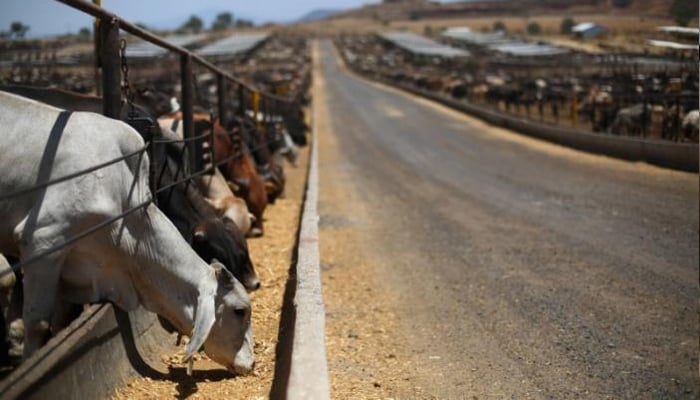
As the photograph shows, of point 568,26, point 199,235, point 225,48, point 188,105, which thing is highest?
point 568,26

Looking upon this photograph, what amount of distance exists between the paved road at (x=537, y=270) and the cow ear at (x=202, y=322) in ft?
3.81

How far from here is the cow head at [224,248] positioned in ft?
22.9

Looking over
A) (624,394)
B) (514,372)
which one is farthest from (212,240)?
(624,394)

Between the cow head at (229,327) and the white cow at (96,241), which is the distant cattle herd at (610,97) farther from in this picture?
the white cow at (96,241)

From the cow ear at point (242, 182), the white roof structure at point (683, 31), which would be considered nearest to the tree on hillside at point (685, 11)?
the white roof structure at point (683, 31)

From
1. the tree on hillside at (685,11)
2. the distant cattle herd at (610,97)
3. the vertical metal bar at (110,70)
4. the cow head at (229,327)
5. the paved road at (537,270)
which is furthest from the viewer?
the distant cattle herd at (610,97)

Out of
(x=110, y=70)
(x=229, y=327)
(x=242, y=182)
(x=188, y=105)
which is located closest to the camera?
(x=229, y=327)

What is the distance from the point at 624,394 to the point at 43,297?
3823 millimetres

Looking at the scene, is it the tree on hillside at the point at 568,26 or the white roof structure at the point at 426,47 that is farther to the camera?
the white roof structure at the point at 426,47

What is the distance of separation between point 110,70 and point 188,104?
3212 mm

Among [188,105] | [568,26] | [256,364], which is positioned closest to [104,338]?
[256,364]

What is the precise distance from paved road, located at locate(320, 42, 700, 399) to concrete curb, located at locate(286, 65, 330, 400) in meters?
0.36

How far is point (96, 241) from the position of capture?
5.30 metres

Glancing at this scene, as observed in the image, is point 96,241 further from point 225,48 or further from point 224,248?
point 225,48
